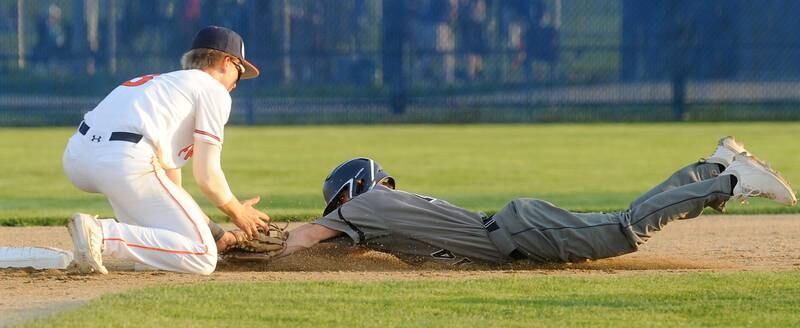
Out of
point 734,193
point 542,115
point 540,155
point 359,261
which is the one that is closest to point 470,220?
point 359,261

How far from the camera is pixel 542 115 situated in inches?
885

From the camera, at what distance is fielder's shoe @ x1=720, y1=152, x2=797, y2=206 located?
278 inches

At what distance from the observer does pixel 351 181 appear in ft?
24.7

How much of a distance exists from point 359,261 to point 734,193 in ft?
6.66

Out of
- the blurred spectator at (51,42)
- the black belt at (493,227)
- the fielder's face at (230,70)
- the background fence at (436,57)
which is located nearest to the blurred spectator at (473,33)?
the background fence at (436,57)

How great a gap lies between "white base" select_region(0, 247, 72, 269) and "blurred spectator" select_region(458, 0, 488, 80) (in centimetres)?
1546

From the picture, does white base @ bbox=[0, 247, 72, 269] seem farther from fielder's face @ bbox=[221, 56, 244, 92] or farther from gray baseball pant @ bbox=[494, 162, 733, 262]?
gray baseball pant @ bbox=[494, 162, 733, 262]

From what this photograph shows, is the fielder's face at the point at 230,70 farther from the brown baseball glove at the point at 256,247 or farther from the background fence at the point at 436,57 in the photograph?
the background fence at the point at 436,57

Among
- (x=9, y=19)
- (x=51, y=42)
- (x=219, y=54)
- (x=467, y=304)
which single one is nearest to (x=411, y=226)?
(x=219, y=54)

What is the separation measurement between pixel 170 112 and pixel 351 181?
48.3 inches

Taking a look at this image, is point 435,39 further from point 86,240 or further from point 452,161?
point 86,240

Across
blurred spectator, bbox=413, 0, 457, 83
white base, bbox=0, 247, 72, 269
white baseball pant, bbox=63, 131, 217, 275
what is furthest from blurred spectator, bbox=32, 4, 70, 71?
white baseball pant, bbox=63, 131, 217, 275

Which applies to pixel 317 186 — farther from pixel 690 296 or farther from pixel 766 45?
pixel 766 45

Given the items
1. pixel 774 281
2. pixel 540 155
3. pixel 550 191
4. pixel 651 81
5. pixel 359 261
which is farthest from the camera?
pixel 651 81
